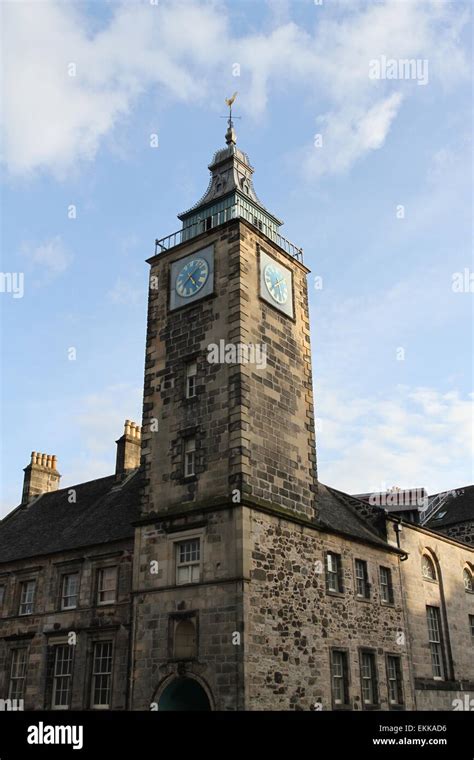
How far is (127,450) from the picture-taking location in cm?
3394

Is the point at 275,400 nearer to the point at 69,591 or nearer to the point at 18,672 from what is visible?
the point at 69,591

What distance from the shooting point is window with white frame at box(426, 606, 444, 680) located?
29062mm

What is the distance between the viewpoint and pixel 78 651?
2569 centimetres

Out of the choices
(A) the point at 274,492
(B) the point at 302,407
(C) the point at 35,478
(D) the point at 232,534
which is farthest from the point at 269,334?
(C) the point at 35,478

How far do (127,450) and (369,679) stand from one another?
15.3 metres

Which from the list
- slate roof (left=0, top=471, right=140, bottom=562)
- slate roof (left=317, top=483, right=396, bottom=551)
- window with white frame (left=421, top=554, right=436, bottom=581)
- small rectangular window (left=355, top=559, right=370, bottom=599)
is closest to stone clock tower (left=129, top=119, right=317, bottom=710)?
slate roof (left=317, top=483, right=396, bottom=551)

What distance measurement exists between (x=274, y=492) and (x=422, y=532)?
11095mm

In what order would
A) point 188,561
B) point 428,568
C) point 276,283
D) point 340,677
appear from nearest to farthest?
1. point 188,561
2. point 340,677
3. point 276,283
4. point 428,568

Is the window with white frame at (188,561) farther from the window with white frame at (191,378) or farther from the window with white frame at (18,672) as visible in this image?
the window with white frame at (18,672)

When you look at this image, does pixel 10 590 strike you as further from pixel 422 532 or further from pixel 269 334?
pixel 422 532

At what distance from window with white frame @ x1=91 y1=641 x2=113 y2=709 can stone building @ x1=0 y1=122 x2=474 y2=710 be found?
0.22ft

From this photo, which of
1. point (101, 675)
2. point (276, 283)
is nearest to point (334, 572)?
point (101, 675)

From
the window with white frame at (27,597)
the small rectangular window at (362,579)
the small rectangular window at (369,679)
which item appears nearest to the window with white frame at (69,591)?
the window with white frame at (27,597)
